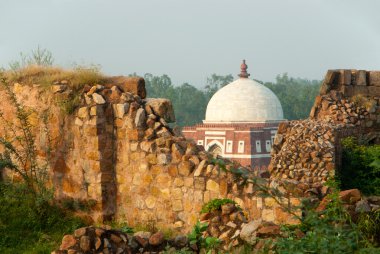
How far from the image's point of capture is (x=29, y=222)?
243 inches

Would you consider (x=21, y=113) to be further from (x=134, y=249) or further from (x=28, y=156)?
(x=134, y=249)

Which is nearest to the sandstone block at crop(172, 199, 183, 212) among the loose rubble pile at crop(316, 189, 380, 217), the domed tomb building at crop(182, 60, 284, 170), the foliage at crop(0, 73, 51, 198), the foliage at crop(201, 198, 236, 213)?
the foliage at crop(201, 198, 236, 213)

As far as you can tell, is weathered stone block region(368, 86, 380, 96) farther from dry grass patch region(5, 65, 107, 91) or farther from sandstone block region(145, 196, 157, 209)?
sandstone block region(145, 196, 157, 209)

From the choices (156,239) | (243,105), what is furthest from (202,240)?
(243,105)

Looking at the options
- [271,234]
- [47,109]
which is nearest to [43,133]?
[47,109]

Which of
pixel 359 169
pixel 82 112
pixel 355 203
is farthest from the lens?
pixel 359 169

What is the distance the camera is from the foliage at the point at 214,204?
533 cm

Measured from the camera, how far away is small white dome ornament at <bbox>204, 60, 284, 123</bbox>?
30.6m

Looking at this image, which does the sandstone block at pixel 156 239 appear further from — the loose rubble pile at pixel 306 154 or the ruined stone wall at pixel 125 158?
the loose rubble pile at pixel 306 154

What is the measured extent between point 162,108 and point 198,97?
52.0m

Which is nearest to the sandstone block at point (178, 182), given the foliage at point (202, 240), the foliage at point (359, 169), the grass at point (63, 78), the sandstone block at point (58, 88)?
the foliage at point (202, 240)

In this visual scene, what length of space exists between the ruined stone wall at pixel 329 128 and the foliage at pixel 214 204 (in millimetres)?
2761

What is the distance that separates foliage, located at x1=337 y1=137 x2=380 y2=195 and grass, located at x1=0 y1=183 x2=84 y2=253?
371 cm

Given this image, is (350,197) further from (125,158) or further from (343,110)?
(343,110)
